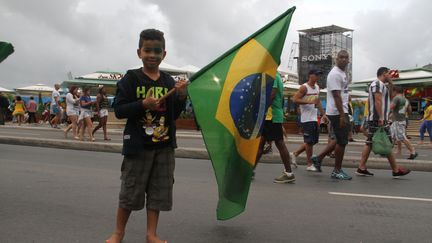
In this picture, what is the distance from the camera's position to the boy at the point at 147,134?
135 inches

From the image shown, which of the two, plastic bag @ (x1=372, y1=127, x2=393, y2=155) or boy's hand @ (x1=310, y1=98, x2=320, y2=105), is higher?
boy's hand @ (x1=310, y1=98, x2=320, y2=105)

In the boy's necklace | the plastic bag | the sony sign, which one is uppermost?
the sony sign

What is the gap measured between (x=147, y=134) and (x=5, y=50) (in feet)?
6.62

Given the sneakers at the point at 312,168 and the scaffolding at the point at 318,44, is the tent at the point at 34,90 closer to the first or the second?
the sneakers at the point at 312,168

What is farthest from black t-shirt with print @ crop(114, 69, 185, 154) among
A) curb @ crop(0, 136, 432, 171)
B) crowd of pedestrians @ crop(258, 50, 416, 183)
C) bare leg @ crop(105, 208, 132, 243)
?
curb @ crop(0, 136, 432, 171)

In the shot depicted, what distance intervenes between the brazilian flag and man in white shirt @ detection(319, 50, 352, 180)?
3406 millimetres

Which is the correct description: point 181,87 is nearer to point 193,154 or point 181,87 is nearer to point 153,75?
point 153,75

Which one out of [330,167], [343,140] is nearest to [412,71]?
[330,167]

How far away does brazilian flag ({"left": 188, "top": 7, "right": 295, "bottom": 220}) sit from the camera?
12.0 feet

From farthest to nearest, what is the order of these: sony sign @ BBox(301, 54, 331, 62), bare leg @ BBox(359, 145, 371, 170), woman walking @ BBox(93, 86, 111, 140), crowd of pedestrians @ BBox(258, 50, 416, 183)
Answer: sony sign @ BBox(301, 54, 331, 62) < woman walking @ BBox(93, 86, 111, 140) < bare leg @ BBox(359, 145, 371, 170) < crowd of pedestrians @ BBox(258, 50, 416, 183)

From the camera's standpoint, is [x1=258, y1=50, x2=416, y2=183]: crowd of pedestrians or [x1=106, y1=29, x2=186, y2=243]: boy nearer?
[x1=106, y1=29, x2=186, y2=243]: boy

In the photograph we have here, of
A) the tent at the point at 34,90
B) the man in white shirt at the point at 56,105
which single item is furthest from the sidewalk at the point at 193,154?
the tent at the point at 34,90

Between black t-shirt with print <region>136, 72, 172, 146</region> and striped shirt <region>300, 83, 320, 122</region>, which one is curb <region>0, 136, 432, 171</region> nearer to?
striped shirt <region>300, 83, 320, 122</region>

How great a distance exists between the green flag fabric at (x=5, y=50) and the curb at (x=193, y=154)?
228 inches
